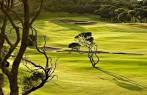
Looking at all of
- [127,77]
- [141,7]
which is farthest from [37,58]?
[141,7]

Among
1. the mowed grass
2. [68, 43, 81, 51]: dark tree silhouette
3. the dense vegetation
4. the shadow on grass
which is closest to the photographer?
the mowed grass

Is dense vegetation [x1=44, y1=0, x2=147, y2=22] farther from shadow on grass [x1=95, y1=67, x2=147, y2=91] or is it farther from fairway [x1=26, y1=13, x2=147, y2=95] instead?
shadow on grass [x1=95, y1=67, x2=147, y2=91]

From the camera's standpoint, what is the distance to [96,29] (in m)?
109

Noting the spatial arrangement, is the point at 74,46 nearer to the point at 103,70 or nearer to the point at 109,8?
the point at 103,70

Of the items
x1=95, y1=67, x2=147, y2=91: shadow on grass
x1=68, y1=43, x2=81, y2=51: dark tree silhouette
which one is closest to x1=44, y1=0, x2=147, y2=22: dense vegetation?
x1=68, y1=43, x2=81, y2=51: dark tree silhouette

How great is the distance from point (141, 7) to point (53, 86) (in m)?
103

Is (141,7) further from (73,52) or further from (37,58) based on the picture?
(37,58)

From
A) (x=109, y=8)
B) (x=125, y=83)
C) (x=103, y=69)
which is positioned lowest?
(x=109, y=8)

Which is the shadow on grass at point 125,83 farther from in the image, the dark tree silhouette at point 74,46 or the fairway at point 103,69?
the dark tree silhouette at point 74,46

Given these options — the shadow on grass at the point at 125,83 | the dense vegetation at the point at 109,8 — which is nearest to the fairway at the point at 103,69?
the shadow on grass at the point at 125,83

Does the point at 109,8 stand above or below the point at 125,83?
below

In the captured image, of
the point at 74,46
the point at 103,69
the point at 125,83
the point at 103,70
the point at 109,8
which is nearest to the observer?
the point at 125,83

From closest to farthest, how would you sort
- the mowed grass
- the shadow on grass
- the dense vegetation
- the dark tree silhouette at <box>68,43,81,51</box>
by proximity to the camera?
1. the mowed grass
2. the shadow on grass
3. the dark tree silhouette at <box>68,43,81,51</box>
4. the dense vegetation

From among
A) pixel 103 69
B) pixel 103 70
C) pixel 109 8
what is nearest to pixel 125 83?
pixel 103 70
